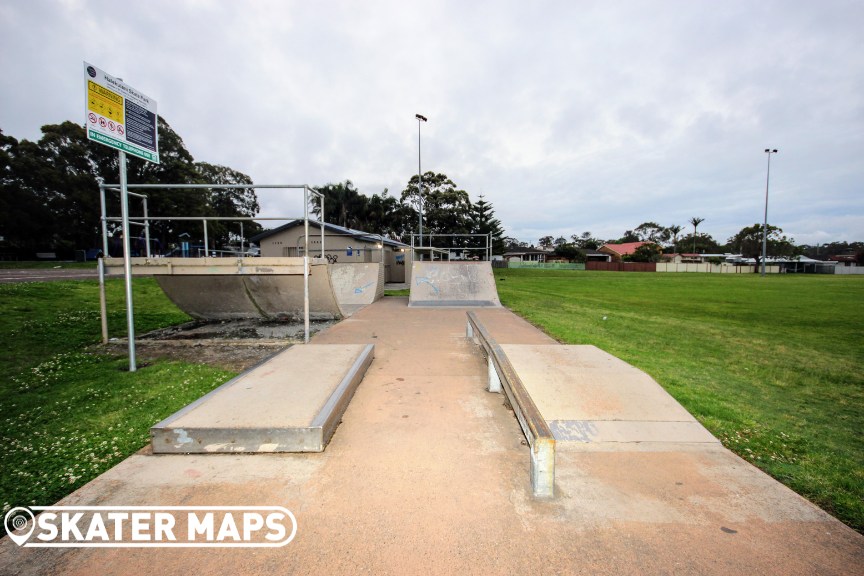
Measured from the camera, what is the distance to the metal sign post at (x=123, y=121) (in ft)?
15.3

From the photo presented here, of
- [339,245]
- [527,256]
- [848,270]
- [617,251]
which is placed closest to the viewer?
[339,245]

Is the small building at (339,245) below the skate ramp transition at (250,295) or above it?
above

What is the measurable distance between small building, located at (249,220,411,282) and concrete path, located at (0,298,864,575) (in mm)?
17257

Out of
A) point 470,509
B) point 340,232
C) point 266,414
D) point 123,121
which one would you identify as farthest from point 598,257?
point 470,509

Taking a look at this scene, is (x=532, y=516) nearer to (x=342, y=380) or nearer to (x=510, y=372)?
(x=510, y=372)

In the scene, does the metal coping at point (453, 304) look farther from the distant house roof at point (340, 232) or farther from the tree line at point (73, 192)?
the tree line at point (73, 192)

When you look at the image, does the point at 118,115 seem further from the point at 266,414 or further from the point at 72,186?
the point at 72,186

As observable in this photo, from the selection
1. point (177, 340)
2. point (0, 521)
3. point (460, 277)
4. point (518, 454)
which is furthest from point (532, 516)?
point (460, 277)

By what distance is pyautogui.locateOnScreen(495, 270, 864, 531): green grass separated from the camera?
2949mm

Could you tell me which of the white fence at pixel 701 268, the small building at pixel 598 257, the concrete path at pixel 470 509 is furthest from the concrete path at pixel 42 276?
the small building at pixel 598 257

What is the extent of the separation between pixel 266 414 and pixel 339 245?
63.1 ft

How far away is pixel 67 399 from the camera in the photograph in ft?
13.4

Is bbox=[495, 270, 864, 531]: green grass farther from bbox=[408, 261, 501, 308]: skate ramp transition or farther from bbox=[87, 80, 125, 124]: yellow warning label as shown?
bbox=[87, 80, 125, 124]: yellow warning label

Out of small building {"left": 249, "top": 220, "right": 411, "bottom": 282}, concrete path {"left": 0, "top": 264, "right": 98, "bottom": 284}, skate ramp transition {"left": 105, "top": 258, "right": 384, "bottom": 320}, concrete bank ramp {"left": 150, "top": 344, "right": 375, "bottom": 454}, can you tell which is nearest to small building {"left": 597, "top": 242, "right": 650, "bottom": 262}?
small building {"left": 249, "top": 220, "right": 411, "bottom": 282}
